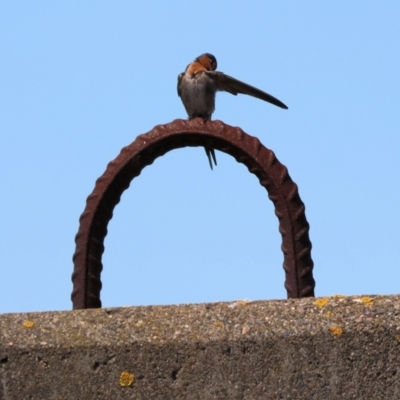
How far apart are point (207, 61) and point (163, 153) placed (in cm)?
586

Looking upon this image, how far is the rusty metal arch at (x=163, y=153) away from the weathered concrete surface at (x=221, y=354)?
166 mm

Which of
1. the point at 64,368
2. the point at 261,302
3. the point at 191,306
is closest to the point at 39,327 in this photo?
the point at 64,368

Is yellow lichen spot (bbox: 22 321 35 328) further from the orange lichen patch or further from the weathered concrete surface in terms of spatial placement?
the orange lichen patch

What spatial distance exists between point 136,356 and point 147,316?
0.39ft

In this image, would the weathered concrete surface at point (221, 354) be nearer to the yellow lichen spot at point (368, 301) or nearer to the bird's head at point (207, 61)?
the yellow lichen spot at point (368, 301)

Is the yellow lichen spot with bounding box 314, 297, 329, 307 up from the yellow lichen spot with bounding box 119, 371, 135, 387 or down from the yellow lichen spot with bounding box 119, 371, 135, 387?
up

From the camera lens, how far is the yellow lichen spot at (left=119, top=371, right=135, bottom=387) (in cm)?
210

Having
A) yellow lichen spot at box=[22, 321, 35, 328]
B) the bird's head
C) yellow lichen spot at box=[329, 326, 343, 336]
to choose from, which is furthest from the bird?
yellow lichen spot at box=[329, 326, 343, 336]

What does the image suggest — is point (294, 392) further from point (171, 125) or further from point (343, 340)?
point (171, 125)

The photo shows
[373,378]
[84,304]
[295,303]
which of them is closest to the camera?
[373,378]

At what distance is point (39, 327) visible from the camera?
221cm

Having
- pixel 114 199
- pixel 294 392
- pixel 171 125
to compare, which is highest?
pixel 171 125

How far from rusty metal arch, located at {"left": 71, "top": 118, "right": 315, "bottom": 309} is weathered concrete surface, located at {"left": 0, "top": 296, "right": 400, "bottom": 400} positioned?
166 millimetres

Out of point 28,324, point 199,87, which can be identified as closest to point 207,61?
point 199,87
